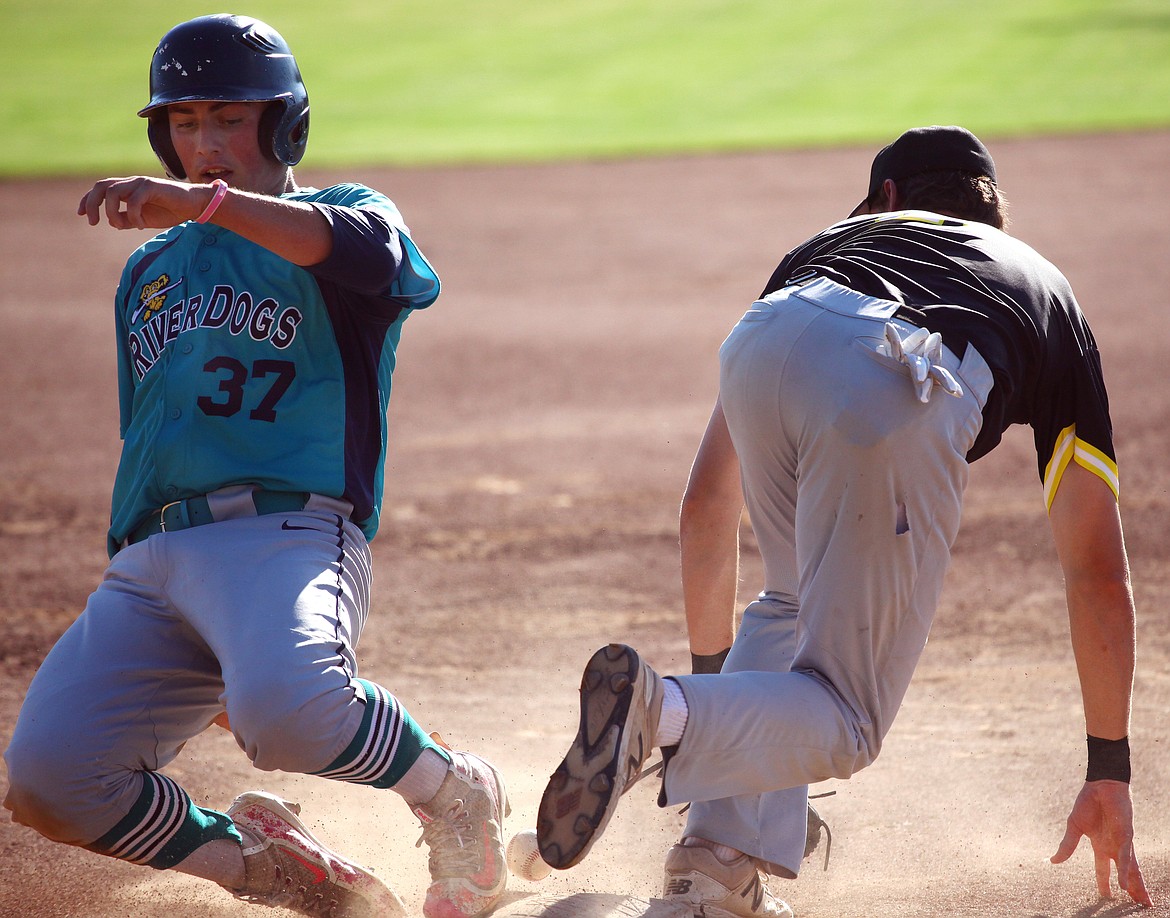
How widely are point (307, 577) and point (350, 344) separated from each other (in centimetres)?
50

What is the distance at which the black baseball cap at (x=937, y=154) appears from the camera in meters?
2.73

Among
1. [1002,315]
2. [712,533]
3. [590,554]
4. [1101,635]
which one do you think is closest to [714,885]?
[712,533]

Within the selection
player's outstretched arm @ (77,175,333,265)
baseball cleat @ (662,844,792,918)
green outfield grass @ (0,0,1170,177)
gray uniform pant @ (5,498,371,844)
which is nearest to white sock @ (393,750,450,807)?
gray uniform pant @ (5,498,371,844)

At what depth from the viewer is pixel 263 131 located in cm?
277

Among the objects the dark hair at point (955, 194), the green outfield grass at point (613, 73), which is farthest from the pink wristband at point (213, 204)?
the green outfield grass at point (613, 73)

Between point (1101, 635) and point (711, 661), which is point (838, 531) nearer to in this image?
point (1101, 635)

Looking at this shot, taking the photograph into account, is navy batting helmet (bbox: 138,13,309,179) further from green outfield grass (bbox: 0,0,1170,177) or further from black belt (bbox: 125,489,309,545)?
green outfield grass (bbox: 0,0,1170,177)

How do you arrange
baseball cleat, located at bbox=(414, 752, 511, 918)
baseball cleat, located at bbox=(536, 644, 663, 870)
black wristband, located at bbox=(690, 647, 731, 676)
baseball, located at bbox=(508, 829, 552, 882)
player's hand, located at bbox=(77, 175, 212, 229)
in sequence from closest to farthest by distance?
baseball cleat, located at bbox=(536, 644, 663, 870)
player's hand, located at bbox=(77, 175, 212, 229)
baseball cleat, located at bbox=(414, 752, 511, 918)
baseball, located at bbox=(508, 829, 552, 882)
black wristband, located at bbox=(690, 647, 731, 676)

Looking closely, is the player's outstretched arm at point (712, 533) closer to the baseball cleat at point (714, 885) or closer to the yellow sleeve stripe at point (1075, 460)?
the baseball cleat at point (714, 885)

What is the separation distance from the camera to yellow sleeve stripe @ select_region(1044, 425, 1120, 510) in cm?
247

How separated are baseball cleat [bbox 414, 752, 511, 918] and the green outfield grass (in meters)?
13.2

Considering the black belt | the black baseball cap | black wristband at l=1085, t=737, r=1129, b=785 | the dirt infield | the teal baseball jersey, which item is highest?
the black baseball cap

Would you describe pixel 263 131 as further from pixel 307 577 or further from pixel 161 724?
pixel 161 724

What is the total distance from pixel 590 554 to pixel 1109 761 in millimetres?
2900
